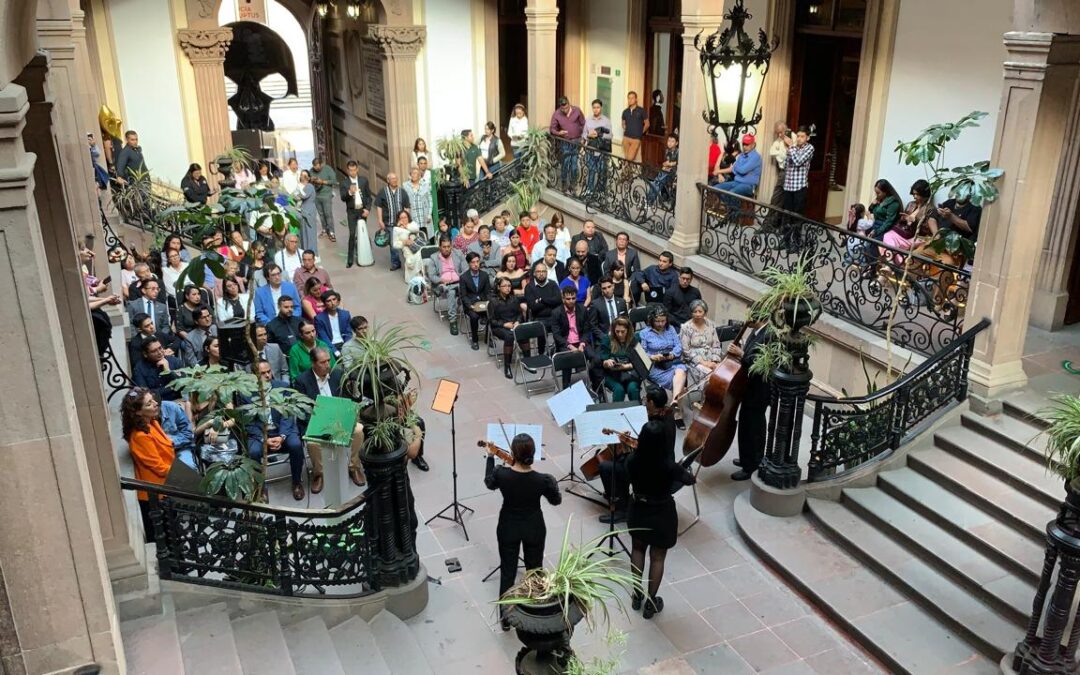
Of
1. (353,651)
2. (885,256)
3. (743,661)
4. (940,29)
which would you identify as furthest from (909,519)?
(940,29)

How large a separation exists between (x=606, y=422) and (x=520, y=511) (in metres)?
1.30

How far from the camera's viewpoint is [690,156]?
40.2 feet

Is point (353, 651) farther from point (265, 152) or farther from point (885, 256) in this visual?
point (265, 152)

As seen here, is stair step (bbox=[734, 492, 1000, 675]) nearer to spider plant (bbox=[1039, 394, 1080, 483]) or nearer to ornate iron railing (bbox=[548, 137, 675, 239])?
spider plant (bbox=[1039, 394, 1080, 483])

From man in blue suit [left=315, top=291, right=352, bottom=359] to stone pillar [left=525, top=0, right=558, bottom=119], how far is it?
22.0ft

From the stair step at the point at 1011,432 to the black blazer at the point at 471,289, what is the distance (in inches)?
239

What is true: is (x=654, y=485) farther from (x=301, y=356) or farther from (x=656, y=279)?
(x=656, y=279)

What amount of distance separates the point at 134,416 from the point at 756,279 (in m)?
7.36

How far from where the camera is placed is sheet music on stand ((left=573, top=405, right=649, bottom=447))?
24.0 ft

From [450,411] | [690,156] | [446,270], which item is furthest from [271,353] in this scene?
[690,156]

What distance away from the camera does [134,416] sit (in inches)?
271

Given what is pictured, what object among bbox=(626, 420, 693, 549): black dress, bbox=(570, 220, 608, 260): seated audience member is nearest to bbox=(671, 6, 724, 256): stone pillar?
bbox=(570, 220, 608, 260): seated audience member

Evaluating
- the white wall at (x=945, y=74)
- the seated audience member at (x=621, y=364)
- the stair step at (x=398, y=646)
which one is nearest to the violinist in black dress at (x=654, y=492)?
the stair step at (x=398, y=646)

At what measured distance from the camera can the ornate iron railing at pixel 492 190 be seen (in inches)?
620
